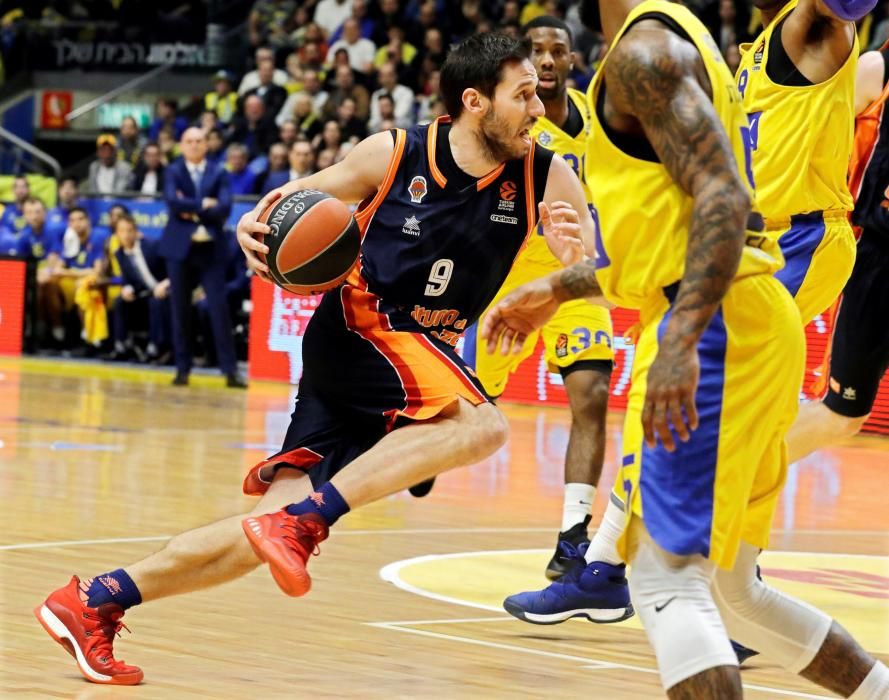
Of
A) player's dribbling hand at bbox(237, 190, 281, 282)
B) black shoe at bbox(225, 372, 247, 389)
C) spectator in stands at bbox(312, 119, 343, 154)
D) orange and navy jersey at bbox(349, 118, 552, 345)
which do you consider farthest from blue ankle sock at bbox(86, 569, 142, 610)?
spectator in stands at bbox(312, 119, 343, 154)

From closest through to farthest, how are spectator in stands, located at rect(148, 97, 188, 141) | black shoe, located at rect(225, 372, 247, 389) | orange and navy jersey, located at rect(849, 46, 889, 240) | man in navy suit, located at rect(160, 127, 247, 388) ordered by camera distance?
orange and navy jersey, located at rect(849, 46, 889, 240) → man in navy suit, located at rect(160, 127, 247, 388) → black shoe, located at rect(225, 372, 247, 389) → spectator in stands, located at rect(148, 97, 188, 141)

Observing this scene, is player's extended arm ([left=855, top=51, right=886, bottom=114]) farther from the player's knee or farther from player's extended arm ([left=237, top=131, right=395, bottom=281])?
the player's knee

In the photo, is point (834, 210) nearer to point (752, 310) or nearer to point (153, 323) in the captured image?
point (752, 310)

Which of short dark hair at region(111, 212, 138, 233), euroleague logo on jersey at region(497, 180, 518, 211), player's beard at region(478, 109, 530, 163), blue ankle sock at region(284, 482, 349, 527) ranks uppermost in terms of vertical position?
player's beard at region(478, 109, 530, 163)

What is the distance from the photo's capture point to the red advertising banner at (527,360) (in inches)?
523

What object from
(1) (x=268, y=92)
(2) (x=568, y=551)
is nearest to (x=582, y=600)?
(2) (x=568, y=551)

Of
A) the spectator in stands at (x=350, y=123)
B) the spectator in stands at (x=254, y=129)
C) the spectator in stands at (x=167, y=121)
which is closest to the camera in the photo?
the spectator in stands at (x=350, y=123)

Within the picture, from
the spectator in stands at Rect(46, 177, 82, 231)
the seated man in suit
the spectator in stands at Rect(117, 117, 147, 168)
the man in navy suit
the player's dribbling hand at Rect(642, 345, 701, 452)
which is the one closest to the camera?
the player's dribbling hand at Rect(642, 345, 701, 452)

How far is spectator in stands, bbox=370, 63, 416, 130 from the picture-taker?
19234mm

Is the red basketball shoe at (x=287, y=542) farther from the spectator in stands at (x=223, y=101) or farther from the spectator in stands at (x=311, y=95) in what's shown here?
the spectator in stands at (x=223, y=101)

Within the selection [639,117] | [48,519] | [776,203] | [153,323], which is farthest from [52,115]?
[639,117]

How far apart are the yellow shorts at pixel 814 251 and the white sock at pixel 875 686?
2200 millimetres

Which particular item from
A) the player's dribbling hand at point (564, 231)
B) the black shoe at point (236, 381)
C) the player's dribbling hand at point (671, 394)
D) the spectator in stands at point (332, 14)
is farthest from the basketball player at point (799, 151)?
the spectator in stands at point (332, 14)

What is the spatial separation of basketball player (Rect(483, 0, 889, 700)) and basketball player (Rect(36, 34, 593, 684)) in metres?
1.23
